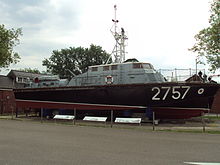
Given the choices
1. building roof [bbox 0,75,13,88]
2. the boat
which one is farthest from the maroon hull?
building roof [bbox 0,75,13,88]

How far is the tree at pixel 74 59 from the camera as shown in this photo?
45688 mm

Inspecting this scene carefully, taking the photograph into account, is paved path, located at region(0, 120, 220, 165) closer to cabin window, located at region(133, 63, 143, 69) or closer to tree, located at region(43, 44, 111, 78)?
cabin window, located at region(133, 63, 143, 69)

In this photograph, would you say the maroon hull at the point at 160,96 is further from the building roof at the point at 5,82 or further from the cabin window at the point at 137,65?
the building roof at the point at 5,82

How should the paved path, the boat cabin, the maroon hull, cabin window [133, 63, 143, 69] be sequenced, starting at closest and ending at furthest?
the paved path → the maroon hull → the boat cabin → cabin window [133, 63, 143, 69]

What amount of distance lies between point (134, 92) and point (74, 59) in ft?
108

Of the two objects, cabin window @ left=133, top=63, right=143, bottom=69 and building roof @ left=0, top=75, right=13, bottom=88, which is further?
building roof @ left=0, top=75, right=13, bottom=88

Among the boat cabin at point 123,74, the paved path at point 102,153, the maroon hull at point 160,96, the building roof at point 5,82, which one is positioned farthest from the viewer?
the building roof at point 5,82

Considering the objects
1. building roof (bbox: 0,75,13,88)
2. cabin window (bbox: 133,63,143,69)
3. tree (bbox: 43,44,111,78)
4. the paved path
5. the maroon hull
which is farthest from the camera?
tree (bbox: 43,44,111,78)

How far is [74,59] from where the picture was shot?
4659 cm

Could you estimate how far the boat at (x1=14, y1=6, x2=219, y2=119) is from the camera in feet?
47.6

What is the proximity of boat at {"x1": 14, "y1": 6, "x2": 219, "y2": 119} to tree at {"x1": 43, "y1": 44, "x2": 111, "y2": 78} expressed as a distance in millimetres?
27244

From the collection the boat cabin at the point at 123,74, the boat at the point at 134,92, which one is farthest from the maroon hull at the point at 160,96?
the boat cabin at the point at 123,74

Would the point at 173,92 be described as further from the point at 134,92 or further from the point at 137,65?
the point at 137,65

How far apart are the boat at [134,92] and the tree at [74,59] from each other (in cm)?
2724
